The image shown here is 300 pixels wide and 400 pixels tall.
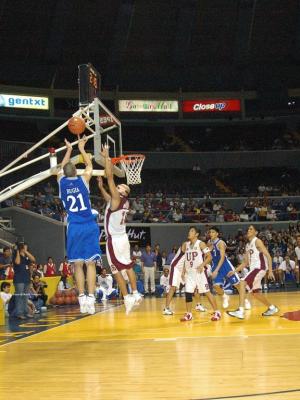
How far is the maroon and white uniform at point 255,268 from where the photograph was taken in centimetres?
1287

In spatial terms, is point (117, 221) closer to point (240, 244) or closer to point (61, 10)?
point (240, 244)

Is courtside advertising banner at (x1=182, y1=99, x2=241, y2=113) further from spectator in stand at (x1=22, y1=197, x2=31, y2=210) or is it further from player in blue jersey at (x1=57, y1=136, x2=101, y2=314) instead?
player in blue jersey at (x1=57, y1=136, x2=101, y2=314)

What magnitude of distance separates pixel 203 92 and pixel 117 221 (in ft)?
104

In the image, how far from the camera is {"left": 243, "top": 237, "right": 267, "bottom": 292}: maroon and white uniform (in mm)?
12867

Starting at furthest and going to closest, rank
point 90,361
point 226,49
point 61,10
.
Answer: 1. point 226,49
2. point 61,10
3. point 90,361

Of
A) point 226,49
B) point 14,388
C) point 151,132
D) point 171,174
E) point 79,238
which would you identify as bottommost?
point 14,388

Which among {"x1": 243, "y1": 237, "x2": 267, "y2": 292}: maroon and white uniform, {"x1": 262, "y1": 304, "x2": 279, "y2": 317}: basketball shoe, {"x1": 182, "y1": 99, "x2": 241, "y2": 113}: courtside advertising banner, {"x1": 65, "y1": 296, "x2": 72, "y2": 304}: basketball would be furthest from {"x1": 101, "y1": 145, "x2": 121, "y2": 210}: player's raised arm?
{"x1": 182, "y1": 99, "x2": 241, "y2": 113}: courtside advertising banner

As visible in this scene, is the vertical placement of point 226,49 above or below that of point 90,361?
above

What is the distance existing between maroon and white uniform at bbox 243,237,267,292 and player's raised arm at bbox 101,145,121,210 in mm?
4179

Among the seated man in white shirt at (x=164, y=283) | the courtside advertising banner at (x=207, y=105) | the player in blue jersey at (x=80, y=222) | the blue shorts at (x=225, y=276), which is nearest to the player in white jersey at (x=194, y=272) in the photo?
the blue shorts at (x=225, y=276)

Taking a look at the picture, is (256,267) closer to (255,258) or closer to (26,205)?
(255,258)

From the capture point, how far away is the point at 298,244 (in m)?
25.6

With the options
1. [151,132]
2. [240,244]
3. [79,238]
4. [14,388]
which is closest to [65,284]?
[240,244]

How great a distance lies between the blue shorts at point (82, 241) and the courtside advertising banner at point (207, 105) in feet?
106
